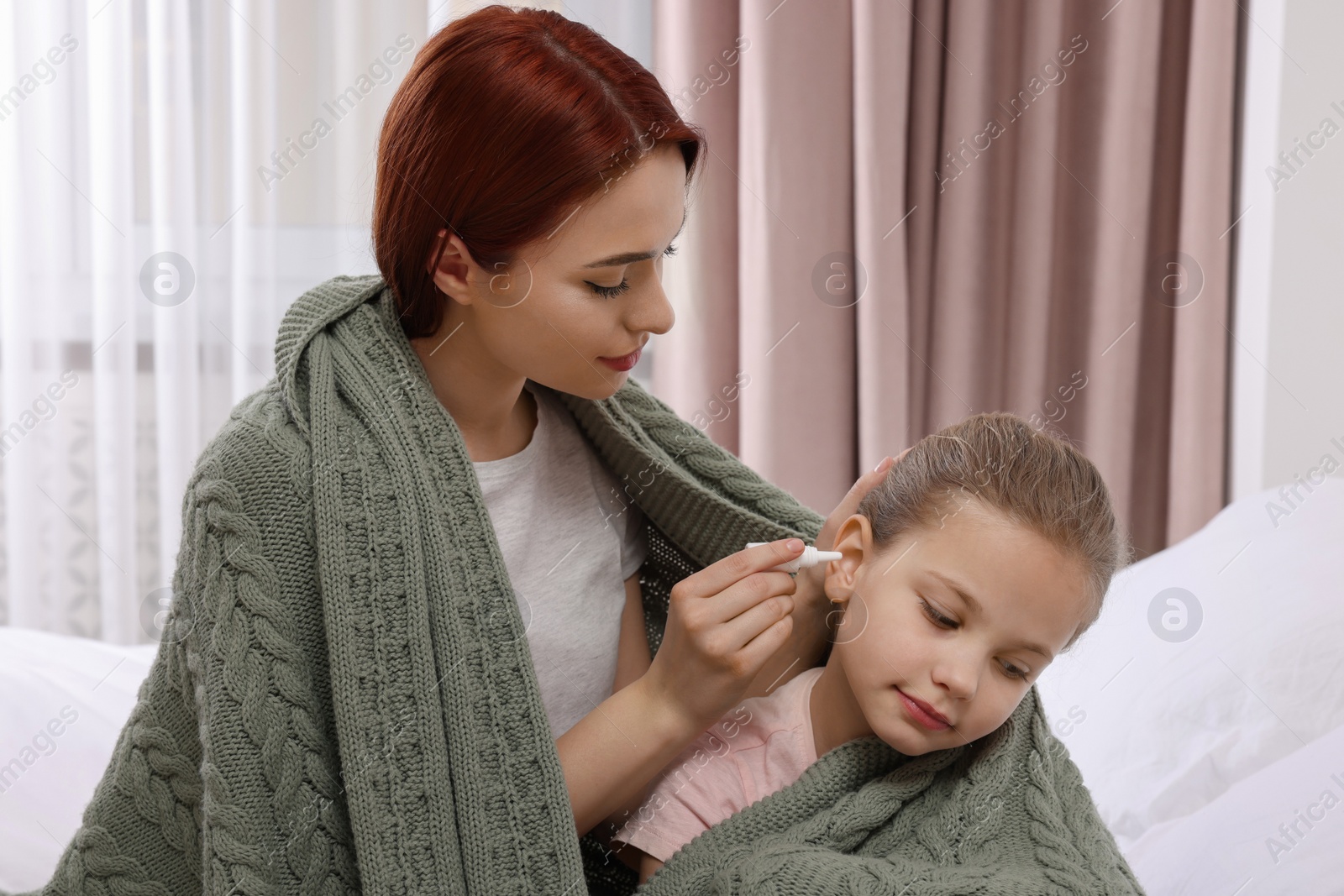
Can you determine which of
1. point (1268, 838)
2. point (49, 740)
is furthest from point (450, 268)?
point (1268, 838)

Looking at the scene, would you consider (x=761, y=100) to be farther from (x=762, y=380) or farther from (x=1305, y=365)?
(x=1305, y=365)

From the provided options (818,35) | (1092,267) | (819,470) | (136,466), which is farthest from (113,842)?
(1092,267)

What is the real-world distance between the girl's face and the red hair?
0.49 metres

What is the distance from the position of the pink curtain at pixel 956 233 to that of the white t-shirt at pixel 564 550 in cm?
131

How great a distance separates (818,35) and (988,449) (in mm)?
1782

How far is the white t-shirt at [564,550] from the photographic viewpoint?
1303mm

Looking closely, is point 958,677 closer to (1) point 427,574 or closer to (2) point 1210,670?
(1) point 427,574

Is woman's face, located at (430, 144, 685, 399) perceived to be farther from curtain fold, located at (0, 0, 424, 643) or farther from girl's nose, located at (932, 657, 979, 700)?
curtain fold, located at (0, 0, 424, 643)

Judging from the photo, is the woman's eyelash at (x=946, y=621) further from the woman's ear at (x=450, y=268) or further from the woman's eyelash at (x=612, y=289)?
the woman's ear at (x=450, y=268)

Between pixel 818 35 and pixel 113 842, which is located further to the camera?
pixel 818 35

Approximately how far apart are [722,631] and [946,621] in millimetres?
213

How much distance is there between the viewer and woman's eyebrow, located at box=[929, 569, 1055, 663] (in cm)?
103

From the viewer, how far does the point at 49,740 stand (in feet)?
4.80

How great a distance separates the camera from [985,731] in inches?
41.8
